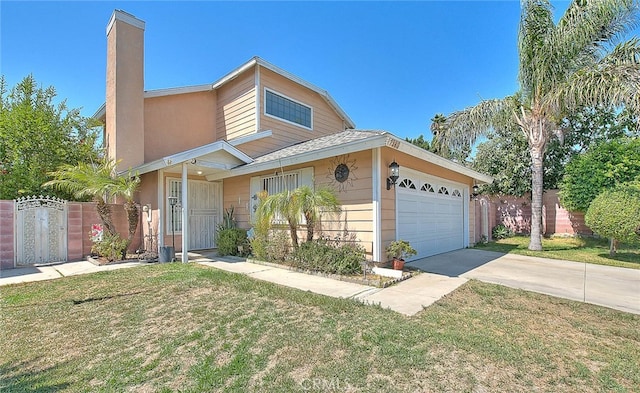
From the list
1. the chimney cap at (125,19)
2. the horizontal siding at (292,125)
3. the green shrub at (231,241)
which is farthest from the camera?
the horizontal siding at (292,125)

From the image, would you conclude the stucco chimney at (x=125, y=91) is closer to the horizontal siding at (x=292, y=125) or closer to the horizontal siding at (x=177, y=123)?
the horizontal siding at (x=177, y=123)

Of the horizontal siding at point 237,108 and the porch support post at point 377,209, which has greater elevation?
the horizontal siding at point 237,108

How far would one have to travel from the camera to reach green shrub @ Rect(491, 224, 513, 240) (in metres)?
14.9

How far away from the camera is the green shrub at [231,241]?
939 centimetres

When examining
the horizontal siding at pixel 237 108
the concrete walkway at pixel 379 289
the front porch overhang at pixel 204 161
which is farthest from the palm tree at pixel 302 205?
the horizontal siding at pixel 237 108

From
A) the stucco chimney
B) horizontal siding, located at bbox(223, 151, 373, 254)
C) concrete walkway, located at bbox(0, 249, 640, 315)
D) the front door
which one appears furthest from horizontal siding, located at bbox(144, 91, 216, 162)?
horizontal siding, located at bbox(223, 151, 373, 254)

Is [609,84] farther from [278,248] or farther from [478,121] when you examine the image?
[278,248]

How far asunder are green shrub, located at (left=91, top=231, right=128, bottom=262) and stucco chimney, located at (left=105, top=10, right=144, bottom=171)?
2.78 metres

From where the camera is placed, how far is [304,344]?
3.31 meters

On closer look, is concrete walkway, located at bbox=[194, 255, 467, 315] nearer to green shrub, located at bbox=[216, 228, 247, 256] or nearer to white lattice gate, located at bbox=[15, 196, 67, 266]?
green shrub, located at bbox=[216, 228, 247, 256]

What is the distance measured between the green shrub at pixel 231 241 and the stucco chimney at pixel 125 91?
13.8 ft

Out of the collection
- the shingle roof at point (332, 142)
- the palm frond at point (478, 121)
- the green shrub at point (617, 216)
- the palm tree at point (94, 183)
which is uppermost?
the palm frond at point (478, 121)

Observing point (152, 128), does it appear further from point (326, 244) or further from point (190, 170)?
point (326, 244)

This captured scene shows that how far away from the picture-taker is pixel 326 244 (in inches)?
292
